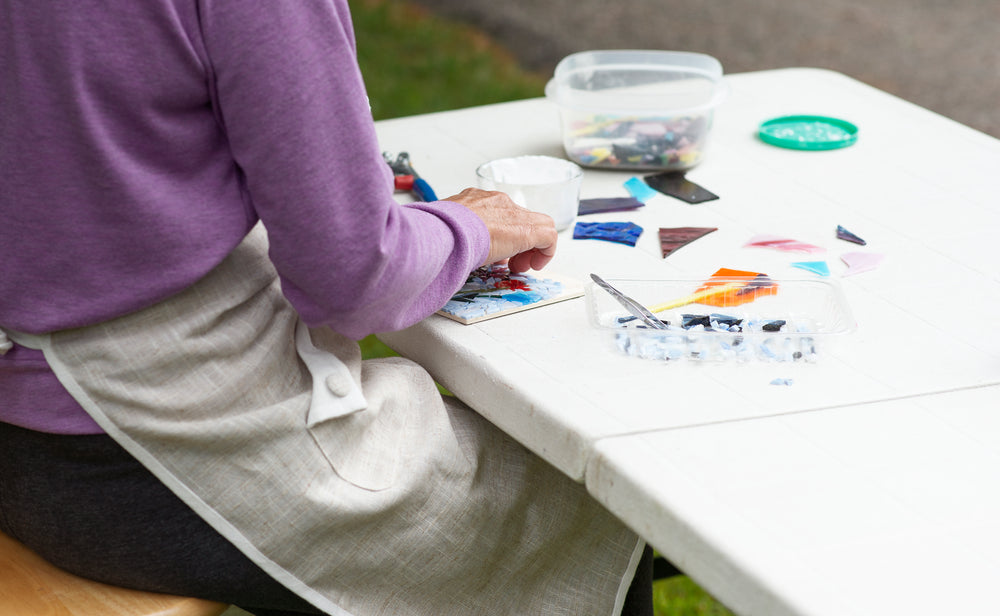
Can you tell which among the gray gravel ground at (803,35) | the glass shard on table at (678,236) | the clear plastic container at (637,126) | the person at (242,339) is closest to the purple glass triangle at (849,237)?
the glass shard on table at (678,236)

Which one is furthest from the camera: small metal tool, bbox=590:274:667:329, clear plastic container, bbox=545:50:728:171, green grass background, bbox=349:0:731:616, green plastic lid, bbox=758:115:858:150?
green grass background, bbox=349:0:731:616

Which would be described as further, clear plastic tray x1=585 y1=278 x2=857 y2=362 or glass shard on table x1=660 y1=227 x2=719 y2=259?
glass shard on table x1=660 y1=227 x2=719 y2=259

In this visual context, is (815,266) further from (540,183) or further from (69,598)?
(69,598)

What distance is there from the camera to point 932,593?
2.43 ft

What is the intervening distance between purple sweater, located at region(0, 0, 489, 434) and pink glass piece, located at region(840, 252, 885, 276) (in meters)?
0.56

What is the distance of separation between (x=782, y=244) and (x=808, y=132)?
0.44m

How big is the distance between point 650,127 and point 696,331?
0.54 meters

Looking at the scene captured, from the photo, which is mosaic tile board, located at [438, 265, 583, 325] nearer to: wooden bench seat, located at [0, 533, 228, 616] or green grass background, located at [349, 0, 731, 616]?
wooden bench seat, located at [0, 533, 228, 616]

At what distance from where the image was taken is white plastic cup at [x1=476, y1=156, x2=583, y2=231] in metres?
1.32

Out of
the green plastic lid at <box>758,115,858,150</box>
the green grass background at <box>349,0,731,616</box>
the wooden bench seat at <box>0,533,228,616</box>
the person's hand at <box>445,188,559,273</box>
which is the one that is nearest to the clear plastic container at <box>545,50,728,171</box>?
the green plastic lid at <box>758,115,858,150</box>

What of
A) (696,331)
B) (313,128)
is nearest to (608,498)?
(696,331)

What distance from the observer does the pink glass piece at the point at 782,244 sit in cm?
129

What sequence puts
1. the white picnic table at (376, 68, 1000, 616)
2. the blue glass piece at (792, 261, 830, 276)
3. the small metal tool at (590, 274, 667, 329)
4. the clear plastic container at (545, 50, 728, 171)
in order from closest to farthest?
1. the white picnic table at (376, 68, 1000, 616)
2. the small metal tool at (590, 274, 667, 329)
3. the blue glass piece at (792, 261, 830, 276)
4. the clear plastic container at (545, 50, 728, 171)

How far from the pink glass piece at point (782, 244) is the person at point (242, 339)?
0.29 m
